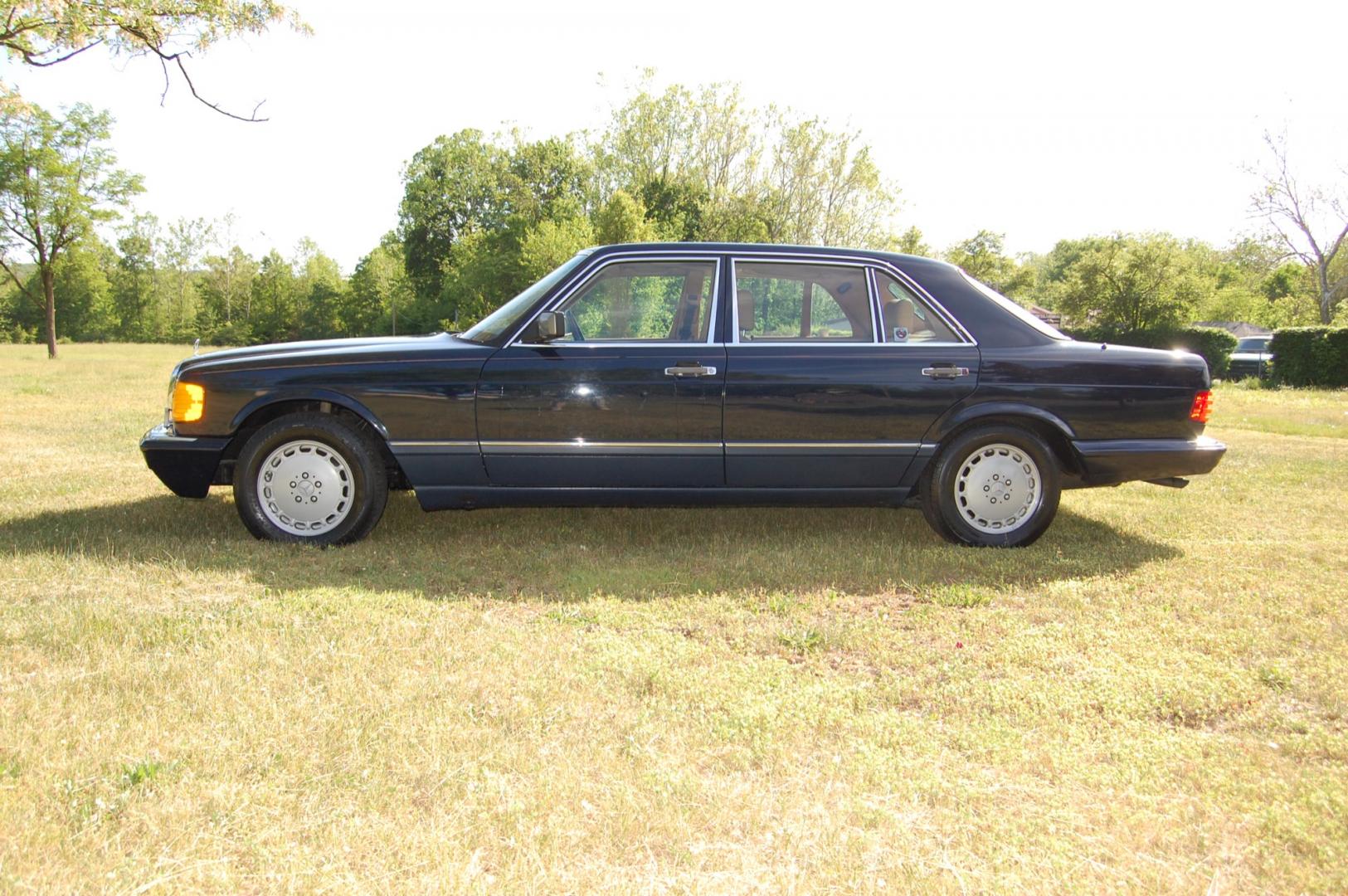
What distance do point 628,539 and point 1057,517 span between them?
2.85m

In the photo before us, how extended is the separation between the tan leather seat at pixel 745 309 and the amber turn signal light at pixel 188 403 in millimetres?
2923

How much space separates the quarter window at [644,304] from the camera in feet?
15.1

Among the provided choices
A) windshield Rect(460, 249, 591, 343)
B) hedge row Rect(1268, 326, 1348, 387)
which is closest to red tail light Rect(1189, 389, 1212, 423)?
windshield Rect(460, 249, 591, 343)

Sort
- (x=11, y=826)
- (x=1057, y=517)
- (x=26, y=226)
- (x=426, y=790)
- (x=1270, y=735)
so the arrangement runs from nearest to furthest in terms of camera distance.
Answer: (x=11, y=826) → (x=426, y=790) → (x=1270, y=735) → (x=1057, y=517) → (x=26, y=226)

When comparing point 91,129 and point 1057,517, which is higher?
point 91,129

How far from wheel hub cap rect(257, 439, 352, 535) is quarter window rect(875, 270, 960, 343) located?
3.08m

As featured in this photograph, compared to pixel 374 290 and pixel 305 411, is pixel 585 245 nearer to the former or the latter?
pixel 305 411

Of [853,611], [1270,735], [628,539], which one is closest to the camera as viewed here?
[1270,735]

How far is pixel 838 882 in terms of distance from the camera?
6.29 ft

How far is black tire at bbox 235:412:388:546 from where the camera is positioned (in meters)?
4.54

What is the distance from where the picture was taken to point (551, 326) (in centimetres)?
437

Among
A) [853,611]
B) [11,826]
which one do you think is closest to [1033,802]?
[853,611]

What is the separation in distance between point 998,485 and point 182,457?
449 cm

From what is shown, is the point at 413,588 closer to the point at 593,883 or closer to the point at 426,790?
the point at 426,790
